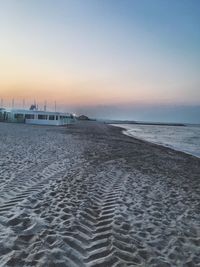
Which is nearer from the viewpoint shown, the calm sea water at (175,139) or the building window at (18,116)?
the calm sea water at (175,139)

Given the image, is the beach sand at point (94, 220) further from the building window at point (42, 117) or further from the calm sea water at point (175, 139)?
the building window at point (42, 117)

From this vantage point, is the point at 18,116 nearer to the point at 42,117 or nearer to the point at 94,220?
the point at 42,117

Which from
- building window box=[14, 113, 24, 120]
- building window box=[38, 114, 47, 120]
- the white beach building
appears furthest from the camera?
building window box=[14, 113, 24, 120]

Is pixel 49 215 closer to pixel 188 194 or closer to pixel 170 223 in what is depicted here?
pixel 170 223

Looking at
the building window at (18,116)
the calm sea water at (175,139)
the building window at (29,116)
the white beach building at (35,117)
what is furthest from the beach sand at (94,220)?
the building window at (18,116)

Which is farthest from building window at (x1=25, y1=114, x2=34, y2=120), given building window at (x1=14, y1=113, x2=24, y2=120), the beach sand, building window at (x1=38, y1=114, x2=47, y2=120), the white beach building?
the beach sand

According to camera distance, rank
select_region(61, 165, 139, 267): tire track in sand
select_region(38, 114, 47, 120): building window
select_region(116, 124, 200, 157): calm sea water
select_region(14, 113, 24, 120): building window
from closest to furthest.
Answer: select_region(61, 165, 139, 267): tire track in sand
select_region(116, 124, 200, 157): calm sea water
select_region(38, 114, 47, 120): building window
select_region(14, 113, 24, 120): building window

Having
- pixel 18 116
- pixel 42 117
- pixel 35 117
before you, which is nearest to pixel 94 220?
pixel 42 117

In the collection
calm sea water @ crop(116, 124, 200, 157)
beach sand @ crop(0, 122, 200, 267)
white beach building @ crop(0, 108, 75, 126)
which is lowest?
calm sea water @ crop(116, 124, 200, 157)

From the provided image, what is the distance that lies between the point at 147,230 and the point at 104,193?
339 cm

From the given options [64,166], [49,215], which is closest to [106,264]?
[49,215]

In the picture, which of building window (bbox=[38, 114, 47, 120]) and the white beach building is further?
building window (bbox=[38, 114, 47, 120])

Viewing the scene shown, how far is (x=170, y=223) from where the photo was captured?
771 cm

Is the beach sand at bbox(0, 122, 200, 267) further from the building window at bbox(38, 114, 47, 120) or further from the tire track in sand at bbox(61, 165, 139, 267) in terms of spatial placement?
the building window at bbox(38, 114, 47, 120)
